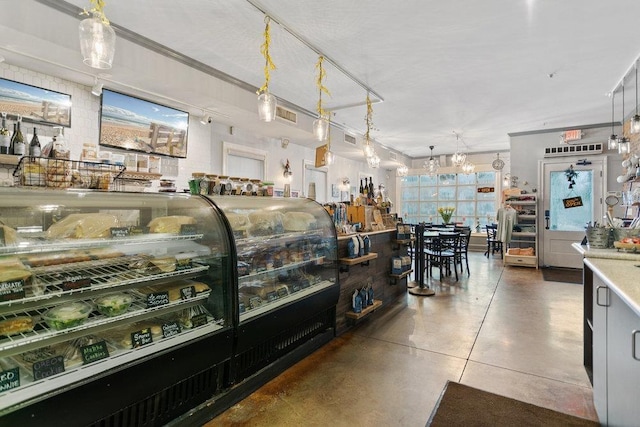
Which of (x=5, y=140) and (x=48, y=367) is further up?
(x=5, y=140)

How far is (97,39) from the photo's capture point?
185 cm

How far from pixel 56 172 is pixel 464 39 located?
12.1 ft

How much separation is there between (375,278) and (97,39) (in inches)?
134

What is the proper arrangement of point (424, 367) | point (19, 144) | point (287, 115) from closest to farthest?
1. point (424, 367)
2. point (19, 144)
3. point (287, 115)

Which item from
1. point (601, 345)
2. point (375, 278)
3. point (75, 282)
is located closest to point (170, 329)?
point (75, 282)

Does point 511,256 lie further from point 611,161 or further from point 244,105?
point 244,105

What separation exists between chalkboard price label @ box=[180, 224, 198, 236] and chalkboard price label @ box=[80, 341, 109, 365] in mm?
703

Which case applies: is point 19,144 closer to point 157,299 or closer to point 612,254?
point 157,299

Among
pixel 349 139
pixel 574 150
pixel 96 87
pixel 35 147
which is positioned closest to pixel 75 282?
pixel 35 147

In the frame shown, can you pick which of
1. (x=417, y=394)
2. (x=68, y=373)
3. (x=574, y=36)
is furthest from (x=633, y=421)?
(x=574, y=36)

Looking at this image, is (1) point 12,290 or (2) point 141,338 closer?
(1) point 12,290

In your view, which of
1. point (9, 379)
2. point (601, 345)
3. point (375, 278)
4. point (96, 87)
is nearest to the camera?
point (9, 379)

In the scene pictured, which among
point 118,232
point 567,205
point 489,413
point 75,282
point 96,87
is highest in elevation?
point 96,87

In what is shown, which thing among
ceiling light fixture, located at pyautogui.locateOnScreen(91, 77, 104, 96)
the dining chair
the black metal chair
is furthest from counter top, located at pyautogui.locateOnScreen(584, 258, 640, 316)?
the black metal chair
